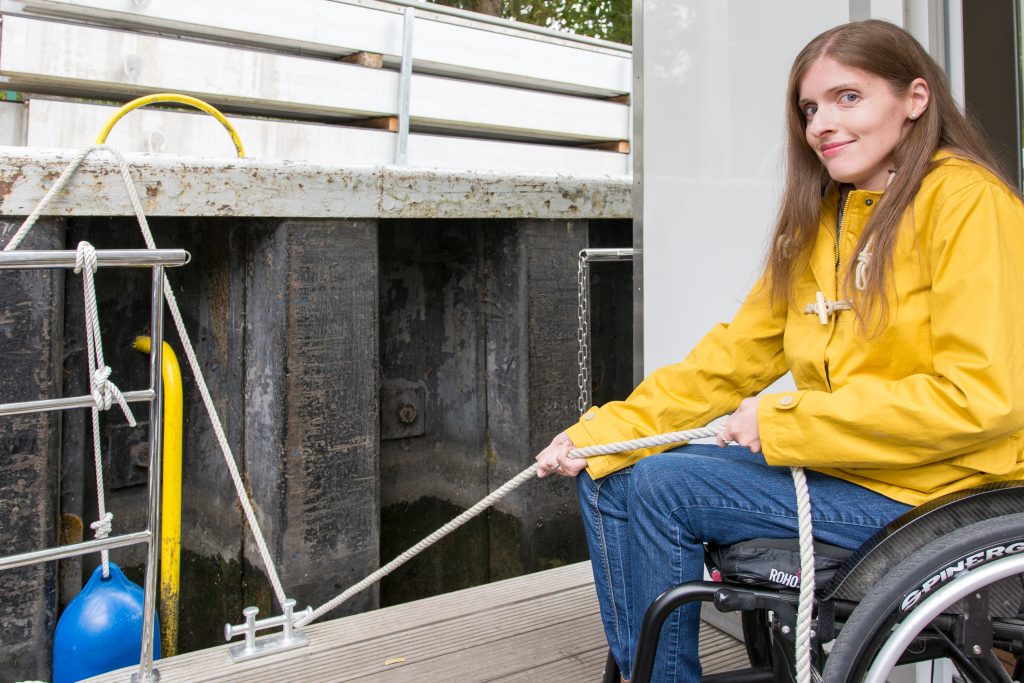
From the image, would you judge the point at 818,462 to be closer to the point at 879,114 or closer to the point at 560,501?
the point at 879,114

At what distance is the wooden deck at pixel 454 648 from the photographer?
247cm

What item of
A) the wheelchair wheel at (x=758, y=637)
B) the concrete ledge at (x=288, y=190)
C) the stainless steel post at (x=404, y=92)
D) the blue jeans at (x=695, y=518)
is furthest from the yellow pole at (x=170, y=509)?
the stainless steel post at (x=404, y=92)

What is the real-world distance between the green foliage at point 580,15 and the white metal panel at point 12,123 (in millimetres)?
9005

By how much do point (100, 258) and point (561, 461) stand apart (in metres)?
1.22

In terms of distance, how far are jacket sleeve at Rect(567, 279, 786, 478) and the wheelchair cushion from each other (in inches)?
14.8

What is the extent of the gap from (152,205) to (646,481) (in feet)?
7.16

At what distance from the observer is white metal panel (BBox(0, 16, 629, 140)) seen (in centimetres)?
427

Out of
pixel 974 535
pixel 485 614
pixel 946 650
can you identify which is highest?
pixel 974 535

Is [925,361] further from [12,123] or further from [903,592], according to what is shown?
[12,123]

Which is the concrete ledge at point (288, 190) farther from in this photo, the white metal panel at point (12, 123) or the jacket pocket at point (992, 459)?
the jacket pocket at point (992, 459)

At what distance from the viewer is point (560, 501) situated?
4.28m

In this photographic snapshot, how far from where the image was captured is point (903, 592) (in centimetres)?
138

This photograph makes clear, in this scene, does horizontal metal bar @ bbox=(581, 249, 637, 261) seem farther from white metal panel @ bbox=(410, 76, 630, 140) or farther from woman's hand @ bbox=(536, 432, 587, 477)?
white metal panel @ bbox=(410, 76, 630, 140)

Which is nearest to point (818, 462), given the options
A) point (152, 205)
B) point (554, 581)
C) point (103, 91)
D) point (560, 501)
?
point (554, 581)
